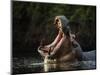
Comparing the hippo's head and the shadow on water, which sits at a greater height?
the hippo's head

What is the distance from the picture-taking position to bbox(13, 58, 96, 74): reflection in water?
2500mm

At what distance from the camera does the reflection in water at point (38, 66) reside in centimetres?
250

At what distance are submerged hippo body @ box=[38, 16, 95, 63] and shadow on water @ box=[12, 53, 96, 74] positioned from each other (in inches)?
2.5

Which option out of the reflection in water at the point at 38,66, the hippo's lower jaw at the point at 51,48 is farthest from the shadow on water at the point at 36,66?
the hippo's lower jaw at the point at 51,48

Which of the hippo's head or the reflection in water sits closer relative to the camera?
the reflection in water

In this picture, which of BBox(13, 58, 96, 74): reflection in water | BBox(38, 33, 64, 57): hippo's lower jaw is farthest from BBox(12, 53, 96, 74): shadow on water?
BBox(38, 33, 64, 57): hippo's lower jaw

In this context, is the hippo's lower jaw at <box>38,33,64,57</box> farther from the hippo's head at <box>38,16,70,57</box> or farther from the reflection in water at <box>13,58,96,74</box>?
the reflection in water at <box>13,58,96,74</box>

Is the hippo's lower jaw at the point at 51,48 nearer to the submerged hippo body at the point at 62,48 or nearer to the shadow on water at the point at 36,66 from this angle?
the submerged hippo body at the point at 62,48

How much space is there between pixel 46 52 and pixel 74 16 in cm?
61

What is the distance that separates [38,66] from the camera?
2.58 m

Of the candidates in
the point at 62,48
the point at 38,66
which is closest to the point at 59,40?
the point at 62,48

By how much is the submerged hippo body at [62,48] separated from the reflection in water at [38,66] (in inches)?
2.4

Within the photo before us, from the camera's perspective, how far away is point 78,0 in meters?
2.76

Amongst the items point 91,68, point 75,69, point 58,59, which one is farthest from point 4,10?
point 91,68
